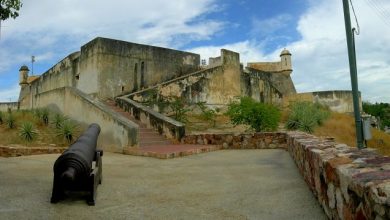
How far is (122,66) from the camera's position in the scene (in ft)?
56.4

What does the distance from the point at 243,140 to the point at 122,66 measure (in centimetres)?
797

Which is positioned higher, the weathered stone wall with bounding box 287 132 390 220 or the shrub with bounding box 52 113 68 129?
the shrub with bounding box 52 113 68 129

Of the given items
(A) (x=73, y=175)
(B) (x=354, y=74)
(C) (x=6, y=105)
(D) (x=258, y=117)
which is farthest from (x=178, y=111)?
(C) (x=6, y=105)

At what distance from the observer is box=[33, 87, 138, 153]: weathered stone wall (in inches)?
428

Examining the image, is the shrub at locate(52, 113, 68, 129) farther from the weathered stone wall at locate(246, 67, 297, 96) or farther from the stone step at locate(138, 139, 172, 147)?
the weathered stone wall at locate(246, 67, 297, 96)

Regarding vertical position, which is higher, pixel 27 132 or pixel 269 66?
pixel 269 66

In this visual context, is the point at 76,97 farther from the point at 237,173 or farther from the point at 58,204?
the point at 58,204

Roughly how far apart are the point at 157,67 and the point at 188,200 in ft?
48.1

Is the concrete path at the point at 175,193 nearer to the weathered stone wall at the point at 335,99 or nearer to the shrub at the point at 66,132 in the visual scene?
the shrub at the point at 66,132

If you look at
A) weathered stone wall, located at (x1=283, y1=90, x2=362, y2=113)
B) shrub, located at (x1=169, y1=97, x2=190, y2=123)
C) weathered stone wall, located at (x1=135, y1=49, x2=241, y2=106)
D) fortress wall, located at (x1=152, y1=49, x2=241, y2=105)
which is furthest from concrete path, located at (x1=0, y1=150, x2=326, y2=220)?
weathered stone wall, located at (x1=283, y1=90, x2=362, y2=113)

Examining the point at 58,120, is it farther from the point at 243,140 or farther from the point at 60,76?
the point at 60,76

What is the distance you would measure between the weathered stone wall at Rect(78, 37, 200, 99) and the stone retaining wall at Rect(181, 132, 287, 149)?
6132 millimetres

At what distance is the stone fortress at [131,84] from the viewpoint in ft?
40.4

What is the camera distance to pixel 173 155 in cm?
942
